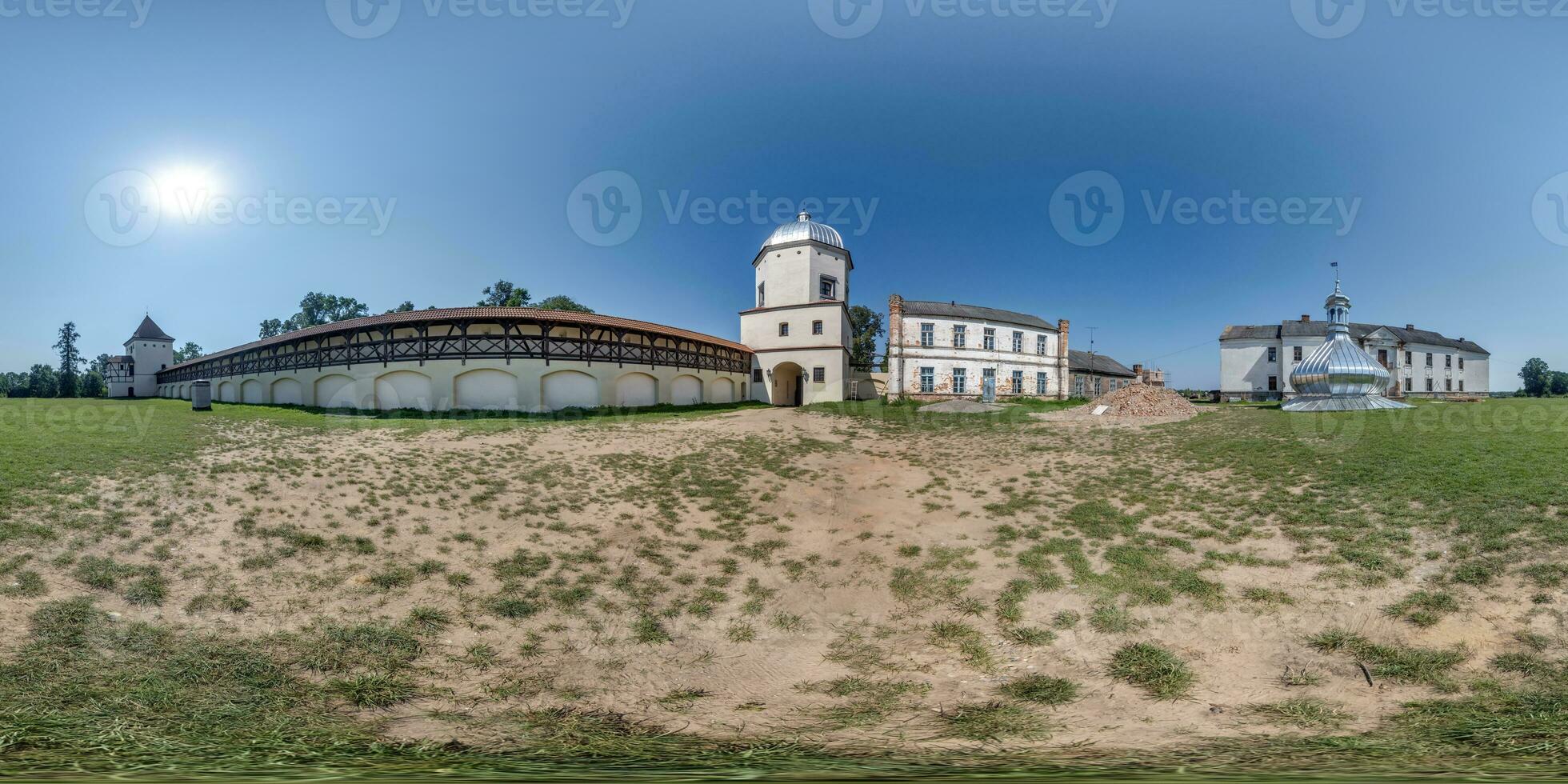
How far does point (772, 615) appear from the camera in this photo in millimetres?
6414

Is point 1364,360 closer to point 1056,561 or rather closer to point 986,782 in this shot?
point 1056,561

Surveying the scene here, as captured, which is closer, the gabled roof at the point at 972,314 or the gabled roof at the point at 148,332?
the gabled roof at the point at 972,314

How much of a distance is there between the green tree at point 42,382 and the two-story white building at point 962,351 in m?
74.7

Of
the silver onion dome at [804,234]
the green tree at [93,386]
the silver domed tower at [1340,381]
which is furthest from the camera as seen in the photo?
the green tree at [93,386]

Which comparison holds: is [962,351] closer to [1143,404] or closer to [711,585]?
[1143,404]

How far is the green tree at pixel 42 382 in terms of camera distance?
51.3 metres

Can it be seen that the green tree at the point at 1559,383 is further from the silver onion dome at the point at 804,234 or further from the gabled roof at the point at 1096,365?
the silver onion dome at the point at 804,234

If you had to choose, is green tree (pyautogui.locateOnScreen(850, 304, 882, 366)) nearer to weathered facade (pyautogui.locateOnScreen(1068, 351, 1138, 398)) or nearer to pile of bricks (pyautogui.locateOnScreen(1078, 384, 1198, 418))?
weathered facade (pyautogui.locateOnScreen(1068, 351, 1138, 398))

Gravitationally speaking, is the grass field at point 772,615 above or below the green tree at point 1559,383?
below

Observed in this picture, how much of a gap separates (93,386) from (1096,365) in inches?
3632

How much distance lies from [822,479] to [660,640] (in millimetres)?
7174

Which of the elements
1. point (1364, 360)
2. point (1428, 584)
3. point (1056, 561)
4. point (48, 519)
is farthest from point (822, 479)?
point (1364, 360)

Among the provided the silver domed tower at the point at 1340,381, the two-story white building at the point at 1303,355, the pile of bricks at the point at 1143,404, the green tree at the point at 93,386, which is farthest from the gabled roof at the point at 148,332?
the two-story white building at the point at 1303,355

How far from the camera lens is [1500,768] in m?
2.82
